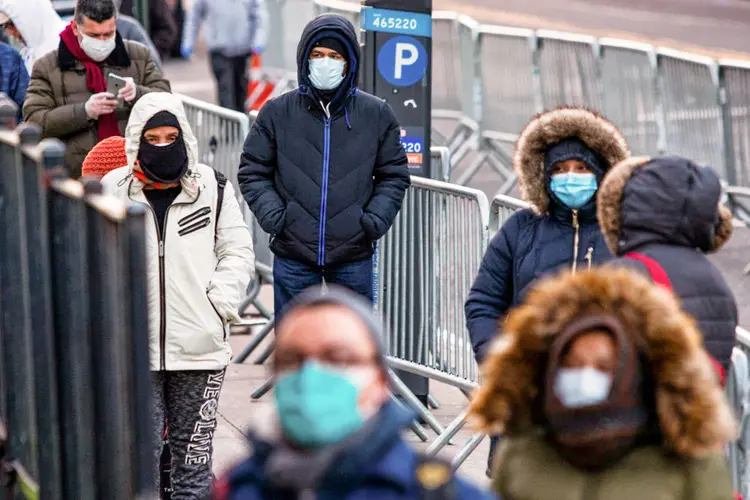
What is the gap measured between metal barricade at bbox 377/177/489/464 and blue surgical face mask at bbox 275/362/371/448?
4.21 m

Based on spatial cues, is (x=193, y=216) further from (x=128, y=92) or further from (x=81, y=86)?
(x=81, y=86)

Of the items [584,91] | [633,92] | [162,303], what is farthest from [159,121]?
[584,91]

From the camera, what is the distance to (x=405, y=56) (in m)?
8.26

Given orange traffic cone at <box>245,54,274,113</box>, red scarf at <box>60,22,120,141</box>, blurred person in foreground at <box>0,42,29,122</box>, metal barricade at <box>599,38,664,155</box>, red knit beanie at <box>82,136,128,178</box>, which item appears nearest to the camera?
red knit beanie at <box>82,136,128,178</box>

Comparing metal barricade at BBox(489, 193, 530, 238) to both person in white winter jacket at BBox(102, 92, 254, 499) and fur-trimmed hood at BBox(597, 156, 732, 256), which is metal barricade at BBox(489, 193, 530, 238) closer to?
person in white winter jacket at BBox(102, 92, 254, 499)

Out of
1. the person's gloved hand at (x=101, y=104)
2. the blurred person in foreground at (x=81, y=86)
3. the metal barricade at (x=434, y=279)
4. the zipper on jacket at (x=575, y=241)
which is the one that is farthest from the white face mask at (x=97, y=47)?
the zipper on jacket at (x=575, y=241)

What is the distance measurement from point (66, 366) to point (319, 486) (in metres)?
1.75

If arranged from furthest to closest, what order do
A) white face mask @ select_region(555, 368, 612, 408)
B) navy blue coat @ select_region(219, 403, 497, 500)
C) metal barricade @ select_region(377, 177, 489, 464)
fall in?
metal barricade @ select_region(377, 177, 489, 464), white face mask @ select_region(555, 368, 612, 408), navy blue coat @ select_region(219, 403, 497, 500)

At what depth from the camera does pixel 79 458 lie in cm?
446

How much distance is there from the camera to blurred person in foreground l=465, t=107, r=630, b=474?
5.43 meters

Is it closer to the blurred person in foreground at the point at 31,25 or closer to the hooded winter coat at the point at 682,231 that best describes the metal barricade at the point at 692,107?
the blurred person in foreground at the point at 31,25

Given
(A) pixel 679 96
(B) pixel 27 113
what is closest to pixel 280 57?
(A) pixel 679 96

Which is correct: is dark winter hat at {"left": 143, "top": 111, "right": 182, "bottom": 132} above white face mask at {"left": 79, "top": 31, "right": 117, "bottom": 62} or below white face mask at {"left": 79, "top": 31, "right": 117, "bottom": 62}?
below

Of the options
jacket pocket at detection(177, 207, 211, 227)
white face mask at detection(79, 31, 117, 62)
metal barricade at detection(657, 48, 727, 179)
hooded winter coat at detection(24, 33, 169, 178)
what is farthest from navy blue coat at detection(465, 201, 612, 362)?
metal barricade at detection(657, 48, 727, 179)
